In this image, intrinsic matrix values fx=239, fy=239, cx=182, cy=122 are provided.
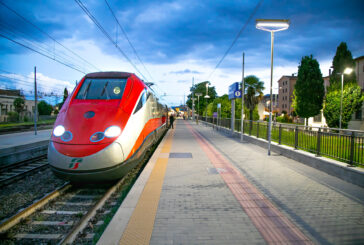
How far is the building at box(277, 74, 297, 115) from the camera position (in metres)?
62.3

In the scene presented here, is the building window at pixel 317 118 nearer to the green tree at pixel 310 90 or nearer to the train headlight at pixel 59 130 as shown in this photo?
the green tree at pixel 310 90

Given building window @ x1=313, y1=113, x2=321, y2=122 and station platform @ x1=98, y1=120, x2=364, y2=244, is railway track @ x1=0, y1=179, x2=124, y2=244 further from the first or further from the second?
building window @ x1=313, y1=113, x2=321, y2=122

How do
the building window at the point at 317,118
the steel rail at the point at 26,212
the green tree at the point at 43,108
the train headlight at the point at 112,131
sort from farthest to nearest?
1. the green tree at the point at 43,108
2. the building window at the point at 317,118
3. the train headlight at the point at 112,131
4. the steel rail at the point at 26,212

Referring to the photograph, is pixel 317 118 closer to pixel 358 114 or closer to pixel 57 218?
pixel 358 114

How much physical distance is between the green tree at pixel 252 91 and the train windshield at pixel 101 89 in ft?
101

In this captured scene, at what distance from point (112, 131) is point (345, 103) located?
1019 inches

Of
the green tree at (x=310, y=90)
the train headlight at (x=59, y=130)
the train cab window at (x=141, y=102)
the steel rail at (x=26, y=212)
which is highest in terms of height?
the green tree at (x=310, y=90)

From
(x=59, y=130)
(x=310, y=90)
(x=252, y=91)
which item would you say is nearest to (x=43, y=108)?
(x=252, y=91)

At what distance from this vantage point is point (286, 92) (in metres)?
64.6

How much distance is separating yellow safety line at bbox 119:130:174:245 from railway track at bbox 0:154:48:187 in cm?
403

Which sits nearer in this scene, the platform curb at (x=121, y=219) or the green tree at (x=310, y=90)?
the platform curb at (x=121, y=219)

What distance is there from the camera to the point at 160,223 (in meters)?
3.63

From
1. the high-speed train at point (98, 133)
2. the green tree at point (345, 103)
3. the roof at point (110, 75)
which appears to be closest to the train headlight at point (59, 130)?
the high-speed train at point (98, 133)

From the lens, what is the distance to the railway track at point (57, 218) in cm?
358
